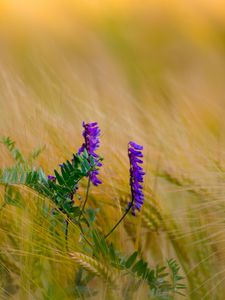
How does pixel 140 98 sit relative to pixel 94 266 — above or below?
above

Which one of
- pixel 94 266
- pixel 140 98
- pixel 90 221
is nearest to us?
pixel 94 266

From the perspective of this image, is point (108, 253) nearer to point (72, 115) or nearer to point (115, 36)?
point (72, 115)

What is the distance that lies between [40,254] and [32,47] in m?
0.85

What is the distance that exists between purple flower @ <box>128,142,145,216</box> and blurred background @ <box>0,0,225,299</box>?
0.07 metres

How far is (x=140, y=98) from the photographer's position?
1749 mm

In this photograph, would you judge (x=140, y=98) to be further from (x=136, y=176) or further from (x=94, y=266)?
(x=94, y=266)

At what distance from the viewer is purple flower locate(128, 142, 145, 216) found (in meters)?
1.23

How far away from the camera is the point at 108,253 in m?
1.14

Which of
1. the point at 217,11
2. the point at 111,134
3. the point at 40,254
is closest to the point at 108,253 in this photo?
the point at 40,254

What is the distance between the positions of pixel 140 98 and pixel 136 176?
54 cm

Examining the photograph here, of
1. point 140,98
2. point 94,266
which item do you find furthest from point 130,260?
point 140,98

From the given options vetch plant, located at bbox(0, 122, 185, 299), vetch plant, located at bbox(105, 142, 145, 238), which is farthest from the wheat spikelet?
vetch plant, located at bbox(105, 142, 145, 238)

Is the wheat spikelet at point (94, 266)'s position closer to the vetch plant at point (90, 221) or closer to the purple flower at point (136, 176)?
the vetch plant at point (90, 221)

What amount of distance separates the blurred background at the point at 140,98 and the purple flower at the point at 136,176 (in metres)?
0.07
